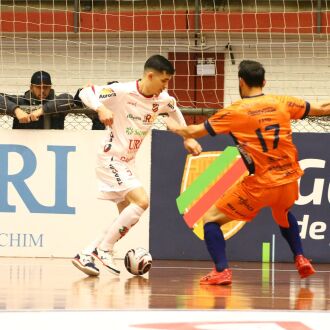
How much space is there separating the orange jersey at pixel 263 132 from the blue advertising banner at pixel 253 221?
2.24 meters

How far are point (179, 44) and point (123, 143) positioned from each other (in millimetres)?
6681

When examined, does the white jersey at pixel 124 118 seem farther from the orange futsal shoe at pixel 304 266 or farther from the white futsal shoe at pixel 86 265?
the orange futsal shoe at pixel 304 266

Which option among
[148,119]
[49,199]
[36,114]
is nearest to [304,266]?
[148,119]

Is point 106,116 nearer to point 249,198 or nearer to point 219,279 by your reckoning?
point 249,198

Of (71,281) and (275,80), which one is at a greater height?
(275,80)

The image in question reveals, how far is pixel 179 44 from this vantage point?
1593 cm

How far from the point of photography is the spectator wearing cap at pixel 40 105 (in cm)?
1111

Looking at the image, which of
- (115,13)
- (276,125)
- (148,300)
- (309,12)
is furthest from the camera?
(115,13)

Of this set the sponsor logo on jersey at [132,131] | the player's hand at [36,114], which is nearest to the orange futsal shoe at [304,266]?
the sponsor logo on jersey at [132,131]

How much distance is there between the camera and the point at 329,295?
808 cm

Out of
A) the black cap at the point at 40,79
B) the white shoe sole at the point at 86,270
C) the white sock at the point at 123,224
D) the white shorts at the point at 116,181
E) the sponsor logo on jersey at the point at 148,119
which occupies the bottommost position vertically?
the white shoe sole at the point at 86,270

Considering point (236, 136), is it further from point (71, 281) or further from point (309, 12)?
point (309, 12)

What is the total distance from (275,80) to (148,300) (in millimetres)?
9495

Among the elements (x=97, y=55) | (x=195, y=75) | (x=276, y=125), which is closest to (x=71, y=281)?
(x=276, y=125)
